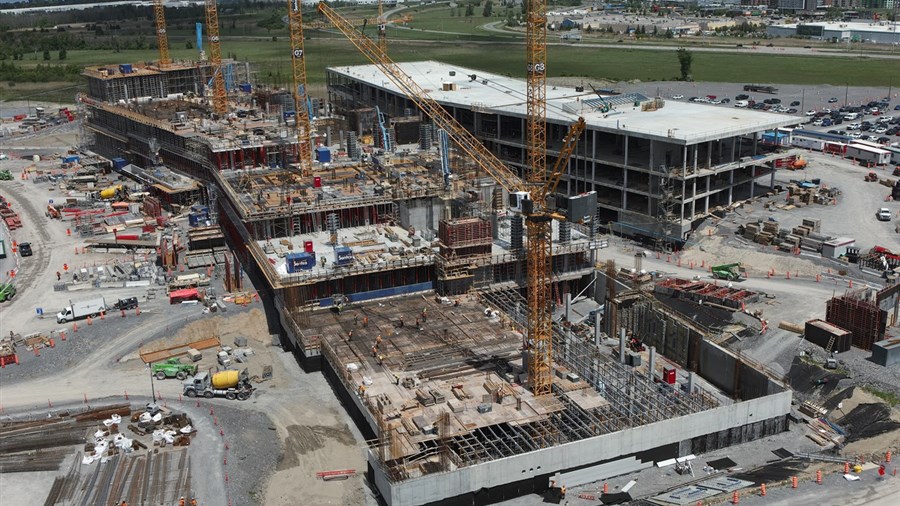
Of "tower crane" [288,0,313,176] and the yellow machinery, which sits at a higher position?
"tower crane" [288,0,313,176]

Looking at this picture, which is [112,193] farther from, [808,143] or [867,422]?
[808,143]

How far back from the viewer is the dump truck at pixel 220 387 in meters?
52.9

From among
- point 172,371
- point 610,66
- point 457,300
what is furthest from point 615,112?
point 610,66

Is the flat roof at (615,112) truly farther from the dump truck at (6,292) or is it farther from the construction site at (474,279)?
the dump truck at (6,292)

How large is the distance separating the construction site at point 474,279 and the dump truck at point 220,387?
19cm

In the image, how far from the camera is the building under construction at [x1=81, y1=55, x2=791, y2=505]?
4466 centimetres

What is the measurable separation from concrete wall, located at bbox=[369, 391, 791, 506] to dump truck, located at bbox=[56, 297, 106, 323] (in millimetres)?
32174

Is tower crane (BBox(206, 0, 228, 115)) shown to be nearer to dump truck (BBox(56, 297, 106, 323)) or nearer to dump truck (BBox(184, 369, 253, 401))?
dump truck (BBox(56, 297, 106, 323))

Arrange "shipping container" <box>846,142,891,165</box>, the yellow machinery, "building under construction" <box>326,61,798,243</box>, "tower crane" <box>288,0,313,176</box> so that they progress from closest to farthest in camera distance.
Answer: "building under construction" <box>326,61,798,243</box>
"tower crane" <box>288,0,313,176</box>
the yellow machinery
"shipping container" <box>846,142,891,165</box>

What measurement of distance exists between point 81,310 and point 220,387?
1834cm

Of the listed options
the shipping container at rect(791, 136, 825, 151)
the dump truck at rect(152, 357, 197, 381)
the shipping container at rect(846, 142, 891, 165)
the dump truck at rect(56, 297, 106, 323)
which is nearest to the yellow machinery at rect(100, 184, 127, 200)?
the dump truck at rect(56, 297, 106, 323)

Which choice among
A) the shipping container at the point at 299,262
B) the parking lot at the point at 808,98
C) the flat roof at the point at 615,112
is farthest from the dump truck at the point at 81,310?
the parking lot at the point at 808,98

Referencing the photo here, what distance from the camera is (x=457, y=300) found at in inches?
2515

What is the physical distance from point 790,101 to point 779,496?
12184 cm
